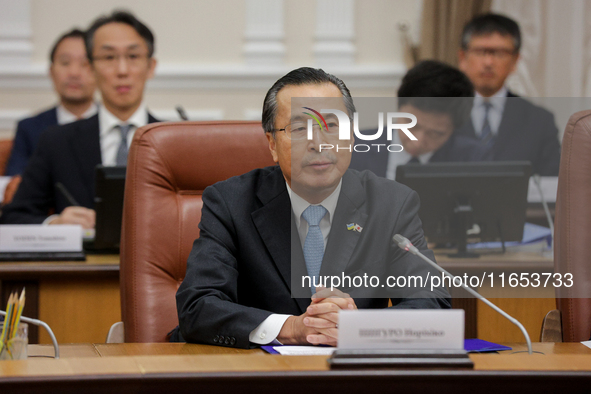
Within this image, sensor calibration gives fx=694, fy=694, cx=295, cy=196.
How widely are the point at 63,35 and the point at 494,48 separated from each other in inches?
92.7

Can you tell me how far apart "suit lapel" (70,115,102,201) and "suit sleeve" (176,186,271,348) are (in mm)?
1504

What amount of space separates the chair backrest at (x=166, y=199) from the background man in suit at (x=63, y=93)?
2374mm

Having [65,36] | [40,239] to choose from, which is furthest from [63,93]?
[40,239]

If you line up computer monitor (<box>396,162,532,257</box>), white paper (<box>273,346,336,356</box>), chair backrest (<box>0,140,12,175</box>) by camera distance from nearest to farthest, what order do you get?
white paper (<box>273,346,336,356</box>), computer monitor (<box>396,162,532,257</box>), chair backrest (<box>0,140,12,175</box>)

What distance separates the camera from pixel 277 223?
1421 mm

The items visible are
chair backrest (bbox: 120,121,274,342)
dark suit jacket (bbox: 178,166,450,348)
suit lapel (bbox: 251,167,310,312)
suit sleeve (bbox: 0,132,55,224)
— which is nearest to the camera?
dark suit jacket (bbox: 178,166,450,348)

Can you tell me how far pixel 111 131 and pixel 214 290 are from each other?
1.81 m

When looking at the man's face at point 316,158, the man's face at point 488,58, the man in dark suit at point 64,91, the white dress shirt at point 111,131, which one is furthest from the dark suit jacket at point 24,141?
the man's face at point 316,158

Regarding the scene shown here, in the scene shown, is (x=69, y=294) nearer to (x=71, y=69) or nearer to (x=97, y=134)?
(x=97, y=134)

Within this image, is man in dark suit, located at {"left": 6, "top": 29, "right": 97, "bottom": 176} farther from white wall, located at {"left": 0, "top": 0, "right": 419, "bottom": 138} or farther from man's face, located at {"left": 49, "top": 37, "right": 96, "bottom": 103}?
white wall, located at {"left": 0, "top": 0, "right": 419, "bottom": 138}

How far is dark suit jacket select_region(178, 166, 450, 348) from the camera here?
3.89 feet

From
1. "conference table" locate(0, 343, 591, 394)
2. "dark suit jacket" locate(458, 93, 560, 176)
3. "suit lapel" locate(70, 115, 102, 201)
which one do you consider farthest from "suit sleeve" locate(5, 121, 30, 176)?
"conference table" locate(0, 343, 591, 394)

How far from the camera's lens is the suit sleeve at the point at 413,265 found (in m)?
1.17

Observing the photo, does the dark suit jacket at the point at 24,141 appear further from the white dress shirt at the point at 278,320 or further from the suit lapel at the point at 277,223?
the white dress shirt at the point at 278,320
